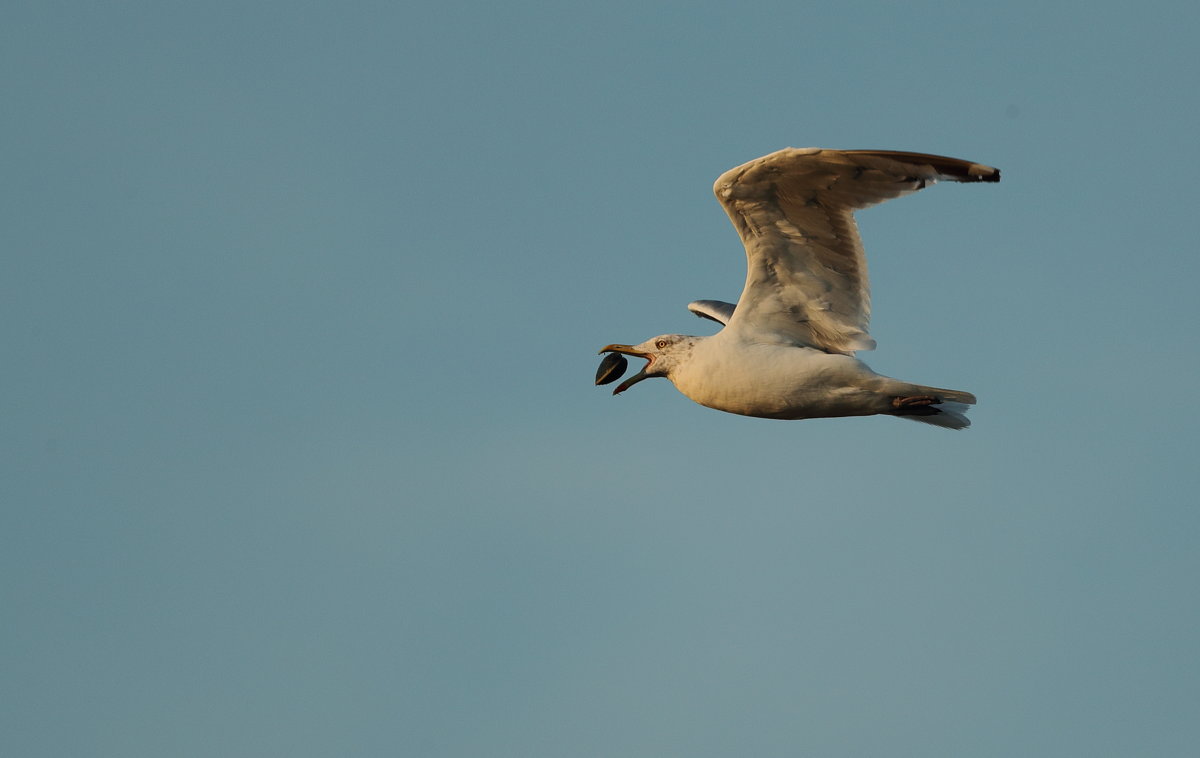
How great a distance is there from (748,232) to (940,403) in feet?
10.1

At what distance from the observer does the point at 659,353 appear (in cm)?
1752

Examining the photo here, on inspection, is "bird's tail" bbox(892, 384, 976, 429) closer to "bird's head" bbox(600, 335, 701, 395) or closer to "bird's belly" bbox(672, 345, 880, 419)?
"bird's belly" bbox(672, 345, 880, 419)

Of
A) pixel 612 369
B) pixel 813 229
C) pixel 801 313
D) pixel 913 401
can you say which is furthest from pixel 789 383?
pixel 612 369

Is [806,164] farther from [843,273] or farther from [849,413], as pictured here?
[849,413]

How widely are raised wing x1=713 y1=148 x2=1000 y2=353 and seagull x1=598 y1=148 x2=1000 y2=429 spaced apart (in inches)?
0.5

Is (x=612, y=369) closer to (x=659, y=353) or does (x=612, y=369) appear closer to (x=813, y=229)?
(x=659, y=353)

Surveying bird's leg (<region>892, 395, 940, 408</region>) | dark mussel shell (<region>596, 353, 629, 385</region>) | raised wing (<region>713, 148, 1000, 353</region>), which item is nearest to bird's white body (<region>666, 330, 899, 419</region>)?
bird's leg (<region>892, 395, 940, 408</region>)

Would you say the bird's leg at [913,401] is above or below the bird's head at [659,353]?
below

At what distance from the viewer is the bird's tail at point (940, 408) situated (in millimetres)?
15805

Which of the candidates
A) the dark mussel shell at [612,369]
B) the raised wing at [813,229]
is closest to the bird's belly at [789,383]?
the raised wing at [813,229]

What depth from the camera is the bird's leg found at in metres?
15.9

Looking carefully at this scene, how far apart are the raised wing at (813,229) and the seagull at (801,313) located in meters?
0.01

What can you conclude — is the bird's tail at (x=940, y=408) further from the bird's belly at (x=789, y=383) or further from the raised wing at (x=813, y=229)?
the raised wing at (x=813, y=229)

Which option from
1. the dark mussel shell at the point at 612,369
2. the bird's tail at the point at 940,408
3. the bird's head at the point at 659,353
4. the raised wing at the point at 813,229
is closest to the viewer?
the raised wing at the point at 813,229
